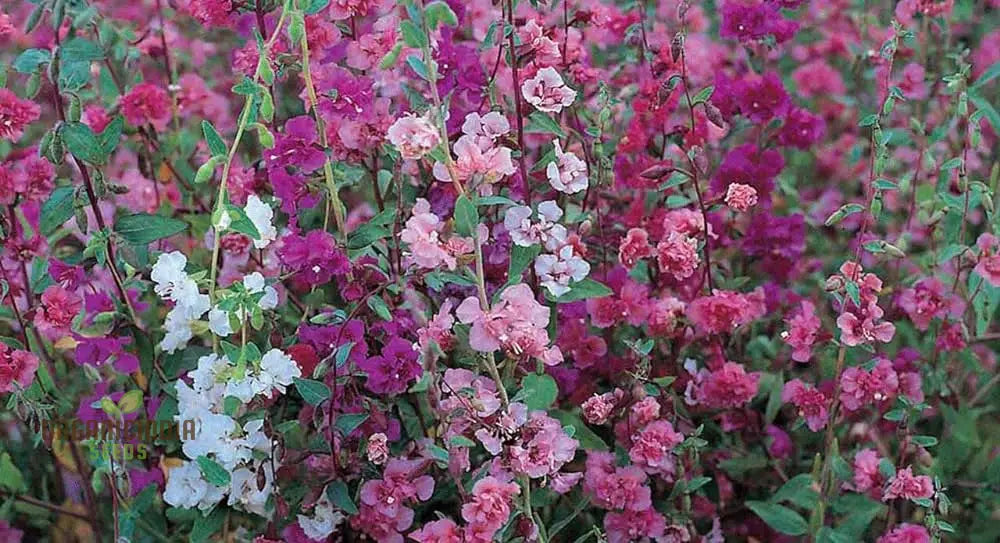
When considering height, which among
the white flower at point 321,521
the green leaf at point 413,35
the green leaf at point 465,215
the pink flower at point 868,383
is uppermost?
the green leaf at point 413,35

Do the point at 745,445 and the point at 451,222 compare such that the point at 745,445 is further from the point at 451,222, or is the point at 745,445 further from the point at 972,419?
the point at 451,222

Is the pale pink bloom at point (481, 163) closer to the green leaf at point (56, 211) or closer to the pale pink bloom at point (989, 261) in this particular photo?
the green leaf at point (56, 211)

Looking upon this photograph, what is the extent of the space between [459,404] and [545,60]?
0.43 m

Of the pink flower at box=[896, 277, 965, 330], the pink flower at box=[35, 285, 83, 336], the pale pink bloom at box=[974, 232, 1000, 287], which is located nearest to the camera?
the pink flower at box=[35, 285, 83, 336]

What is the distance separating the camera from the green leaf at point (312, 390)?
3.98 ft

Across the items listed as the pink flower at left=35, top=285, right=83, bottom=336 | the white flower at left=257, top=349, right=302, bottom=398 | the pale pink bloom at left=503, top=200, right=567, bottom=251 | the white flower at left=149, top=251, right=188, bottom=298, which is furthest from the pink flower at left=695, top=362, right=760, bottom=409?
the pink flower at left=35, top=285, right=83, bottom=336

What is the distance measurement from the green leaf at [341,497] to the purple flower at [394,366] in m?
0.12

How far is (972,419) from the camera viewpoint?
5.60ft

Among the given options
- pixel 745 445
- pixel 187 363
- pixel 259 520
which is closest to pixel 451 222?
pixel 187 363

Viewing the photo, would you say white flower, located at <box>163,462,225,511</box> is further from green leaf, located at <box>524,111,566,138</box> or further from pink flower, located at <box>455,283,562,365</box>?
green leaf, located at <box>524,111,566,138</box>

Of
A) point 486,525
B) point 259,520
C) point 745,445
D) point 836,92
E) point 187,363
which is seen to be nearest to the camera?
point 486,525

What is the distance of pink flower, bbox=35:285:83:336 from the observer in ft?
4.44

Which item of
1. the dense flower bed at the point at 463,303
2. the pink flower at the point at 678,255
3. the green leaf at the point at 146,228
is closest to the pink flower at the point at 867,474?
the dense flower bed at the point at 463,303

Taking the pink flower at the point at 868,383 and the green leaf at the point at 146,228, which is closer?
the green leaf at the point at 146,228
